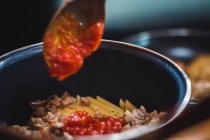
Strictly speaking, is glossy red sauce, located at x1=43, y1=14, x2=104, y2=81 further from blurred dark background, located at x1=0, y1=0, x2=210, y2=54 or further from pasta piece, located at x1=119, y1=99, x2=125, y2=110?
blurred dark background, located at x1=0, y1=0, x2=210, y2=54

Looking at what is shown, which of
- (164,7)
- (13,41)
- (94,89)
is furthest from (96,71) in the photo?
(164,7)

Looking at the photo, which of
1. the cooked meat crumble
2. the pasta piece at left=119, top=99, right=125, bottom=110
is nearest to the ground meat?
the cooked meat crumble

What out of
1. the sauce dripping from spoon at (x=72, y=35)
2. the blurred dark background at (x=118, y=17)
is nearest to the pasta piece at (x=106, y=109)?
the sauce dripping from spoon at (x=72, y=35)

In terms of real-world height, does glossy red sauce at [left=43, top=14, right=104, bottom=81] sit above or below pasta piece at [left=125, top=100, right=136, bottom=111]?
above

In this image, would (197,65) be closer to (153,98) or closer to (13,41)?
(153,98)

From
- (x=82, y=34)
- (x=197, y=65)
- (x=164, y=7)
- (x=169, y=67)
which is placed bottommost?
(x=169, y=67)

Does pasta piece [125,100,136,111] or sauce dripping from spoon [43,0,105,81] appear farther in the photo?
pasta piece [125,100,136,111]
